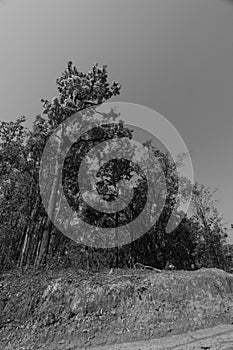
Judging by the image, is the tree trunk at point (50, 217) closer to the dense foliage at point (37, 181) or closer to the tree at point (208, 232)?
the dense foliage at point (37, 181)

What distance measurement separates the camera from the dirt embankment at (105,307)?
13.6 feet

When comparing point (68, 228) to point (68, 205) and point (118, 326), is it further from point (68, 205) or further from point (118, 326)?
point (118, 326)

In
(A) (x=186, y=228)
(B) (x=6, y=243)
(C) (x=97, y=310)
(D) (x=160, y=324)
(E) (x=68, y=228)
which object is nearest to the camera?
(D) (x=160, y=324)

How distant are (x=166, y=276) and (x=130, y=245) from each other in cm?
1033

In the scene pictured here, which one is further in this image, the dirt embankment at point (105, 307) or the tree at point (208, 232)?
the tree at point (208, 232)

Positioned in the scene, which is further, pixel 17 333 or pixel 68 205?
pixel 68 205

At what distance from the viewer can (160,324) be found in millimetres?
4219

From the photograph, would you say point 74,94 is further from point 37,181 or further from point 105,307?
point 105,307

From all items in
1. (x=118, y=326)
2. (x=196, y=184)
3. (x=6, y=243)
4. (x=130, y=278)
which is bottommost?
(x=118, y=326)

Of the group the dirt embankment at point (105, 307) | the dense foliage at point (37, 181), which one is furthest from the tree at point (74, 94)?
the dirt embankment at point (105, 307)

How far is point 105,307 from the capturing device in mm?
4594

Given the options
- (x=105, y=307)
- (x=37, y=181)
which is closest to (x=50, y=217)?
(x=37, y=181)

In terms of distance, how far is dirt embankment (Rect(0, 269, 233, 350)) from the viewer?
415cm

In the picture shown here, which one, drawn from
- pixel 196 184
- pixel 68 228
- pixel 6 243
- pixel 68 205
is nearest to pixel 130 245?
pixel 68 228
